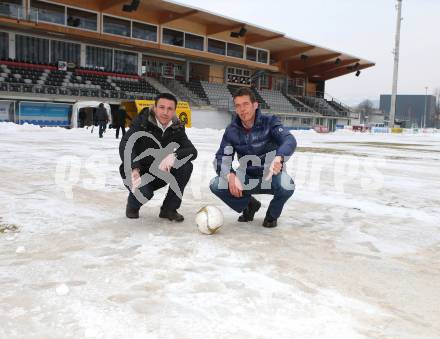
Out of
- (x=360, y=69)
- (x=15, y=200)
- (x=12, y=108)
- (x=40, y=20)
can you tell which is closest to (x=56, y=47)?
(x=40, y=20)

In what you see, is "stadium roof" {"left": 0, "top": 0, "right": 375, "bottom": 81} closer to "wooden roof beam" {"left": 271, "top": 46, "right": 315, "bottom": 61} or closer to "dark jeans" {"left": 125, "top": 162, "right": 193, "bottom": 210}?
"wooden roof beam" {"left": 271, "top": 46, "right": 315, "bottom": 61}

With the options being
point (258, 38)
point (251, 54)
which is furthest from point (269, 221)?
point (251, 54)

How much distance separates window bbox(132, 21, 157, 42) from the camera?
→ 34969 mm

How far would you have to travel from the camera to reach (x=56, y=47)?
104 feet

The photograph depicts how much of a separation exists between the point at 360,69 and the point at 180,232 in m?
57.9

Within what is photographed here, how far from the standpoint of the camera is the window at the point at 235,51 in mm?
42700

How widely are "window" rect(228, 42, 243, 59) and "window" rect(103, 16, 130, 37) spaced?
11595mm

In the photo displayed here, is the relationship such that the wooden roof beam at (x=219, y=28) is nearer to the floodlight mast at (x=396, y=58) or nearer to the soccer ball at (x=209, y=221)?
the floodlight mast at (x=396, y=58)

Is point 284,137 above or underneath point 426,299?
above

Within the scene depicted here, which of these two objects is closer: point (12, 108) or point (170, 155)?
point (170, 155)

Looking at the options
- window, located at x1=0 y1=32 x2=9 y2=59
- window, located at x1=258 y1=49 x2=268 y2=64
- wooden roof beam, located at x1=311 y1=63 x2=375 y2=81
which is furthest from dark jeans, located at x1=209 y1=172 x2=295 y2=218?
wooden roof beam, located at x1=311 y1=63 x2=375 y2=81

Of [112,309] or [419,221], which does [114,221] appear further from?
[419,221]

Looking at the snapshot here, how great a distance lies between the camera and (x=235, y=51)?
142 feet

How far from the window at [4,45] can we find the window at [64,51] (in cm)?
298
